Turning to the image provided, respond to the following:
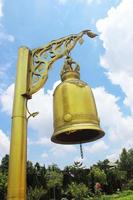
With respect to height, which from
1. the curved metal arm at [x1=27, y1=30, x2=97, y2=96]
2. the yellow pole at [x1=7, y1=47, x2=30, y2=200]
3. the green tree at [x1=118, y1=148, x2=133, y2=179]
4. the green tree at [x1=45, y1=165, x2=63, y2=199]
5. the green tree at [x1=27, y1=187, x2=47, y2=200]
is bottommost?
the yellow pole at [x1=7, y1=47, x2=30, y2=200]

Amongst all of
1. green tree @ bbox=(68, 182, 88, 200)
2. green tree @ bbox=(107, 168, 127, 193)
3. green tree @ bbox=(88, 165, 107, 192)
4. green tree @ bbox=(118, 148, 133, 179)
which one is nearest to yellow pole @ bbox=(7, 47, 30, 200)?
green tree @ bbox=(68, 182, 88, 200)

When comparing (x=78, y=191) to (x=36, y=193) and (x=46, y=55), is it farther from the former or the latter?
(x=46, y=55)

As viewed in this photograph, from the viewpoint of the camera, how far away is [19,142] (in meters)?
3.34

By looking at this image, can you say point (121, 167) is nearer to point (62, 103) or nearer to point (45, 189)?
point (45, 189)

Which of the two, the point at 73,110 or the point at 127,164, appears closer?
the point at 73,110

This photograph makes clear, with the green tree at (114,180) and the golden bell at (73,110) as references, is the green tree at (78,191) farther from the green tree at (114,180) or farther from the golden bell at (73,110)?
the golden bell at (73,110)

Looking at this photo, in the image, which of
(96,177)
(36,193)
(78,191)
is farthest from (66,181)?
(36,193)

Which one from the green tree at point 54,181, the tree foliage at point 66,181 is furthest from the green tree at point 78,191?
the green tree at point 54,181

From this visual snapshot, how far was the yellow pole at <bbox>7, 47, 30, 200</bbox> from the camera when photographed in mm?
3174

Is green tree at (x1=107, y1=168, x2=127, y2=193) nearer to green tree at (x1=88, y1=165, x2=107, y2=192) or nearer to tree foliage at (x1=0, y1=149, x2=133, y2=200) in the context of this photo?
tree foliage at (x1=0, y1=149, x2=133, y2=200)

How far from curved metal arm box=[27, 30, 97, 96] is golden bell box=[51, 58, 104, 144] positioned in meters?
0.16

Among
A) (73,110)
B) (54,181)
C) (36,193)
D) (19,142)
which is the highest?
(54,181)

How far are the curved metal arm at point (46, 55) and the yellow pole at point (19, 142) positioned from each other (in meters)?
0.10

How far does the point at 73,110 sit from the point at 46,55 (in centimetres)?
88
